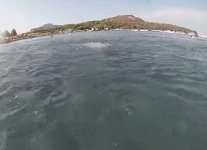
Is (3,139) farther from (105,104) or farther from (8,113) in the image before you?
(105,104)

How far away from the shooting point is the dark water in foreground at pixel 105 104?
22203 mm

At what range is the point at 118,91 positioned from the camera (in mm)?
31578

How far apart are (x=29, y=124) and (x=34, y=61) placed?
83.9ft

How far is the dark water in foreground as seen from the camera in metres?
22.2

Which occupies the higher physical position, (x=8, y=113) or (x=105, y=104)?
(x=105, y=104)

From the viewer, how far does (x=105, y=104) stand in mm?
28125

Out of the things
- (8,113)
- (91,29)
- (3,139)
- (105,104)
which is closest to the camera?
(3,139)

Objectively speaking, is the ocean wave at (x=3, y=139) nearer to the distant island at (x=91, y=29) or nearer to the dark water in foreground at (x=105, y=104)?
the dark water in foreground at (x=105, y=104)

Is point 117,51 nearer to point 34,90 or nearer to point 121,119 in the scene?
point 34,90

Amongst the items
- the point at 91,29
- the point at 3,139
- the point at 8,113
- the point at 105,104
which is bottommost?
the point at 91,29

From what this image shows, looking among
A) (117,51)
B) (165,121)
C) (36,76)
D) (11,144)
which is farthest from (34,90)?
(117,51)

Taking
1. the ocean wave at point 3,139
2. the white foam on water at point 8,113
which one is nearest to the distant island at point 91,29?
the white foam on water at point 8,113

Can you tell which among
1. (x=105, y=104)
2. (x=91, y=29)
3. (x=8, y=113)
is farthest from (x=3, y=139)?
(x=91, y=29)

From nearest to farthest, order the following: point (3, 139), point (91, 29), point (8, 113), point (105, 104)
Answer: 1. point (3, 139)
2. point (8, 113)
3. point (105, 104)
4. point (91, 29)
